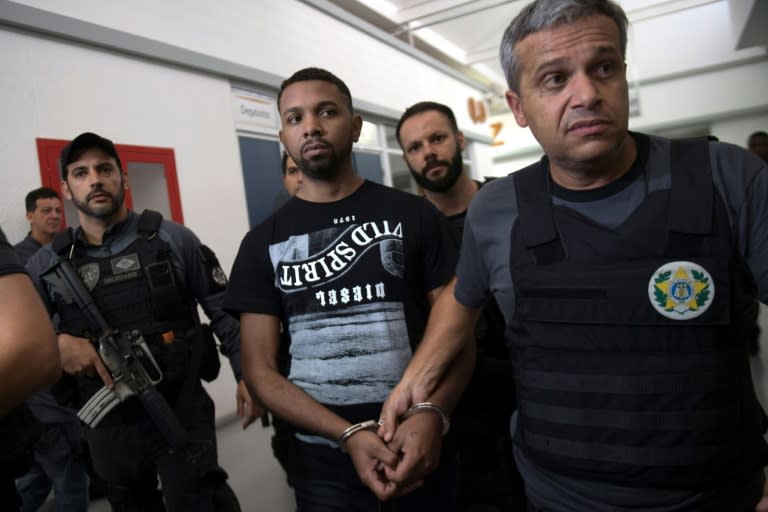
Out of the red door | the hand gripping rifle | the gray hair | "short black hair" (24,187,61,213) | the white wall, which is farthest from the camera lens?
the white wall

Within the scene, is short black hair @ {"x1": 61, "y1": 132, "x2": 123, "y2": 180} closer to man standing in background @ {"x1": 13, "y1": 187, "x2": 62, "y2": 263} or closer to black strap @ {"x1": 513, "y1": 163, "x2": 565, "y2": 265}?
man standing in background @ {"x1": 13, "y1": 187, "x2": 62, "y2": 263}

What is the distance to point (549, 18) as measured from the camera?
91 centimetres

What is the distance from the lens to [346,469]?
1.18m

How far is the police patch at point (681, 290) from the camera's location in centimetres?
78

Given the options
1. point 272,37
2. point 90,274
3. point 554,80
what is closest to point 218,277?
point 90,274

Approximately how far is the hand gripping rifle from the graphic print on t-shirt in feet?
2.31

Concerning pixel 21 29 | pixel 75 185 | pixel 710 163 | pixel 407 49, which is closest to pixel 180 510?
pixel 75 185

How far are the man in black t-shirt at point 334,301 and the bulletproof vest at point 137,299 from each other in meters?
0.63

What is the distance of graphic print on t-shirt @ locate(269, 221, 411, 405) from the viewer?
121cm

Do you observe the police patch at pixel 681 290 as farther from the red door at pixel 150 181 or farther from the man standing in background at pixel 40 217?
the red door at pixel 150 181

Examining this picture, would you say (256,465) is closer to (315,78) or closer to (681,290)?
(315,78)

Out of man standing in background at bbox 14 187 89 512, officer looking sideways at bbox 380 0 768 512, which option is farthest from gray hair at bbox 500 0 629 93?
man standing in background at bbox 14 187 89 512

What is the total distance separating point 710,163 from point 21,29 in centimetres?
345

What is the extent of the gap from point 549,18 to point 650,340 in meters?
0.58
